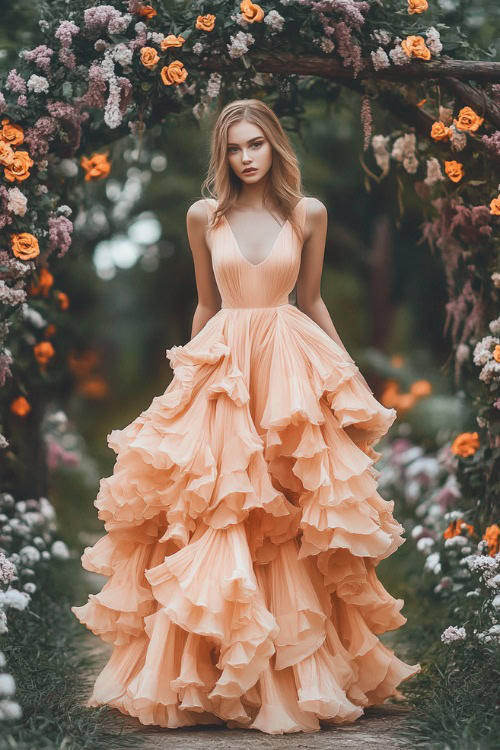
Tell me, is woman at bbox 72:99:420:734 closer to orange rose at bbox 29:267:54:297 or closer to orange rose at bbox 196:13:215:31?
orange rose at bbox 196:13:215:31

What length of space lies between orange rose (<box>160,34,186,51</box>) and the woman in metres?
0.49

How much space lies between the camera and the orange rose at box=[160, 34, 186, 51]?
378cm

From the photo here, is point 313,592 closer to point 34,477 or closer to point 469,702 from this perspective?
point 469,702

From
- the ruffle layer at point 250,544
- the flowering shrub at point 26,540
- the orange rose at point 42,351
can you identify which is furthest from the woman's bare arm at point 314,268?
the orange rose at point 42,351

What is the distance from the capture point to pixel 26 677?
349 centimetres

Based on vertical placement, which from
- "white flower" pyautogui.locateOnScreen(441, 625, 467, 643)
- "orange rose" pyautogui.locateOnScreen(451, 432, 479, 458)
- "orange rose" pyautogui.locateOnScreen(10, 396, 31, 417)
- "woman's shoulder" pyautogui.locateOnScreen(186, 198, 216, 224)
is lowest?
"white flower" pyautogui.locateOnScreen(441, 625, 467, 643)

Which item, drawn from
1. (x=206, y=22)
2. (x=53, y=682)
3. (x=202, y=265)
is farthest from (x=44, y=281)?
(x=53, y=682)

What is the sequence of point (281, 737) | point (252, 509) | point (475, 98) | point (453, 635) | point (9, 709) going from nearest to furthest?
point (9, 709) → point (281, 737) → point (252, 509) → point (453, 635) → point (475, 98)

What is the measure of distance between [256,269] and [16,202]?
1016 millimetres

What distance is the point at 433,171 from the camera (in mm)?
4242

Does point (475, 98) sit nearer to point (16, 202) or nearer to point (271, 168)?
point (271, 168)

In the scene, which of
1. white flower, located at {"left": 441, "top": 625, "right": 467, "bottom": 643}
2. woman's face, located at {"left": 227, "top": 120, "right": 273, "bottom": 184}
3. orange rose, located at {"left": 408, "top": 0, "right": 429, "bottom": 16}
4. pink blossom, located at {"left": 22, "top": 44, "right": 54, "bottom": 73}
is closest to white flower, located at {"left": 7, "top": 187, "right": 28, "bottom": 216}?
pink blossom, located at {"left": 22, "top": 44, "right": 54, "bottom": 73}

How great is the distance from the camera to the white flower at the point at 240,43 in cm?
376

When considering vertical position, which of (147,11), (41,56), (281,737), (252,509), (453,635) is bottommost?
(281,737)
